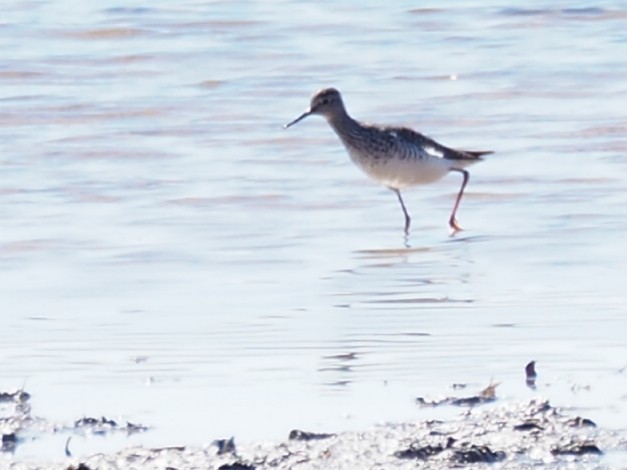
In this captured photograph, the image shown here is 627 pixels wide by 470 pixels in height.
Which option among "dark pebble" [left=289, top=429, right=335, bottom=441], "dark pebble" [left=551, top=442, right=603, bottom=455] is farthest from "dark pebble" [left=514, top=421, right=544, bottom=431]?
"dark pebble" [left=289, top=429, right=335, bottom=441]

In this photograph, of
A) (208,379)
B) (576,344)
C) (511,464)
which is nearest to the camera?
(511,464)

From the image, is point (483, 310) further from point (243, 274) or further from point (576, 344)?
point (243, 274)

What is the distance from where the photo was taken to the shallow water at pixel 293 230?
17.4 feet

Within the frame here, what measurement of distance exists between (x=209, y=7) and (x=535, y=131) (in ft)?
26.2

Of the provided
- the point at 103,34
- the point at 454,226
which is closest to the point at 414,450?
the point at 454,226

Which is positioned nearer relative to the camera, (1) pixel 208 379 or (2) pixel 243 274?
(1) pixel 208 379

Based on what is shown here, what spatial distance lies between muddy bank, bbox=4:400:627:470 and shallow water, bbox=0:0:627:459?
0.19m

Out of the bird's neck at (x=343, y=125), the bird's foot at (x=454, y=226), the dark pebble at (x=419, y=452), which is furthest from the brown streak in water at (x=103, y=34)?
the dark pebble at (x=419, y=452)

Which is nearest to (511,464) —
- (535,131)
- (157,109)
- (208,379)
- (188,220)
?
(208,379)

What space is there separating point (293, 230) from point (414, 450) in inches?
156

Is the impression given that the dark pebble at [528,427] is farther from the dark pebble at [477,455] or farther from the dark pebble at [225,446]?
the dark pebble at [225,446]

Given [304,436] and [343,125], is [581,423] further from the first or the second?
[343,125]

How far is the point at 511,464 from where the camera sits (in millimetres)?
4266

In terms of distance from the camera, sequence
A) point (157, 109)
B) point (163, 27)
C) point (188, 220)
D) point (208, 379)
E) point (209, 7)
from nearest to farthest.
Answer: point (208, 379) → point (188, 220) → point (157, 109) → point (163, 27) → point (209, 7)
